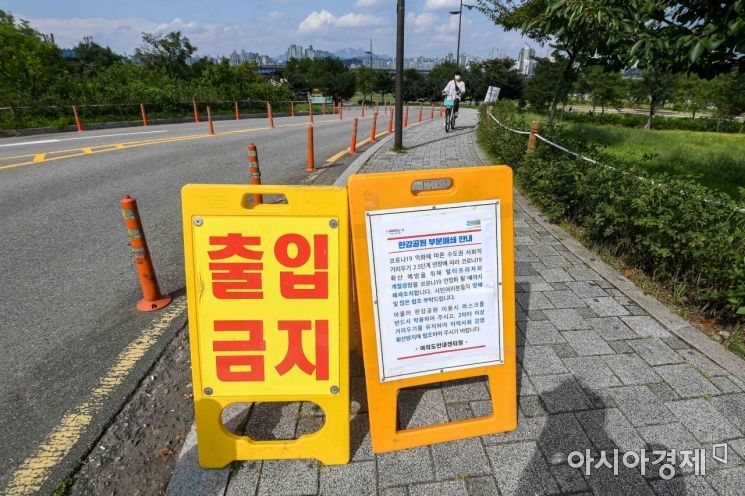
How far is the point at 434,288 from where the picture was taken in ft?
7.02

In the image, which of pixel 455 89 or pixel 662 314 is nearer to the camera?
pixel 662 314

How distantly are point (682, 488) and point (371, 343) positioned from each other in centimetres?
164

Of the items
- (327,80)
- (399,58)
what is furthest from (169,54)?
(399,58)

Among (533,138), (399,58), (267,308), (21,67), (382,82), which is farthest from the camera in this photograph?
(382,82)

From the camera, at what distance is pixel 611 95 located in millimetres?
40094

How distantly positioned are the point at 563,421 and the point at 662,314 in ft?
5.58

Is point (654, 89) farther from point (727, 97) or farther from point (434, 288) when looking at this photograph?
point (434, 288)

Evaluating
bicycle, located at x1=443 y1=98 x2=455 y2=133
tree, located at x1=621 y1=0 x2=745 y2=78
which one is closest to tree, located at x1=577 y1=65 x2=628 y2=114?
bicycle, located at x1=443 y1=98 x2=455 y2=133

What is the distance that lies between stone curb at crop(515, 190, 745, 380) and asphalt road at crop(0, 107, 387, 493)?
387cm

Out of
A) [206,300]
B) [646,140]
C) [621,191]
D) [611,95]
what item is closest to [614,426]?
[206,300]

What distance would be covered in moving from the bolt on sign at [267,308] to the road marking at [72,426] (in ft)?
2.62

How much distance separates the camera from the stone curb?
2854 mm

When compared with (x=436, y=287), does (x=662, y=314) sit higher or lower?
lower

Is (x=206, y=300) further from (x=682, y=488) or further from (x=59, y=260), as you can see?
(x=59, y=260)
